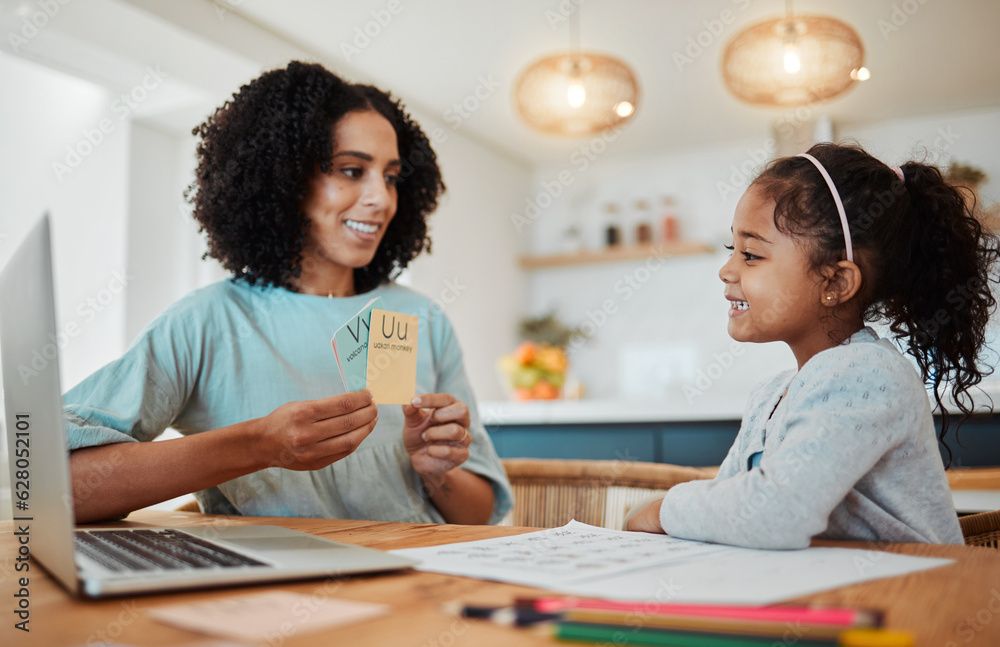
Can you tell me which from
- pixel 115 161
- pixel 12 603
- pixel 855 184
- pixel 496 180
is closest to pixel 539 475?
pixel 855 184

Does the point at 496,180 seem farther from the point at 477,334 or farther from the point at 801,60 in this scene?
the point at 801,60

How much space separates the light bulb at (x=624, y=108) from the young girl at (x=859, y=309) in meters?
1.84

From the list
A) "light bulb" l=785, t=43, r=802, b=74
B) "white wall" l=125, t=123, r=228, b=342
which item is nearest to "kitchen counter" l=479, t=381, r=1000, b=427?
"light bulb" l=785, t=43, r=802, b=74

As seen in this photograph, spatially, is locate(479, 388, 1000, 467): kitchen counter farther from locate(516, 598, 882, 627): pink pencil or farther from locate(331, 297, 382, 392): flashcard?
locate(516, 598, 882, 627): pink pencil

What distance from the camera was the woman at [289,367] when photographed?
95 cm

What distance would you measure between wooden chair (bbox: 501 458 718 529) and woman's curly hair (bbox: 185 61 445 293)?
0.62 metres

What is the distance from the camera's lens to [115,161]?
113 inches

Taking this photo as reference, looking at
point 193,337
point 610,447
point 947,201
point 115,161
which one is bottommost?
point 610,447

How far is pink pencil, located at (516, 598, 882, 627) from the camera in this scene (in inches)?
15.1

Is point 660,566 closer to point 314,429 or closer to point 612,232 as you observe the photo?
point 314,429

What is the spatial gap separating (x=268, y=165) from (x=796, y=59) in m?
1.88

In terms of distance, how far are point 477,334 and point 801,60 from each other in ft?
8.13

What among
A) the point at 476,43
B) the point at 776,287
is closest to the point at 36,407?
the point at 776,287

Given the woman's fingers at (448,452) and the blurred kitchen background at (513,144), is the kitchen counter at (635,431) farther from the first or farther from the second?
the woman's fingers at (448,452)
